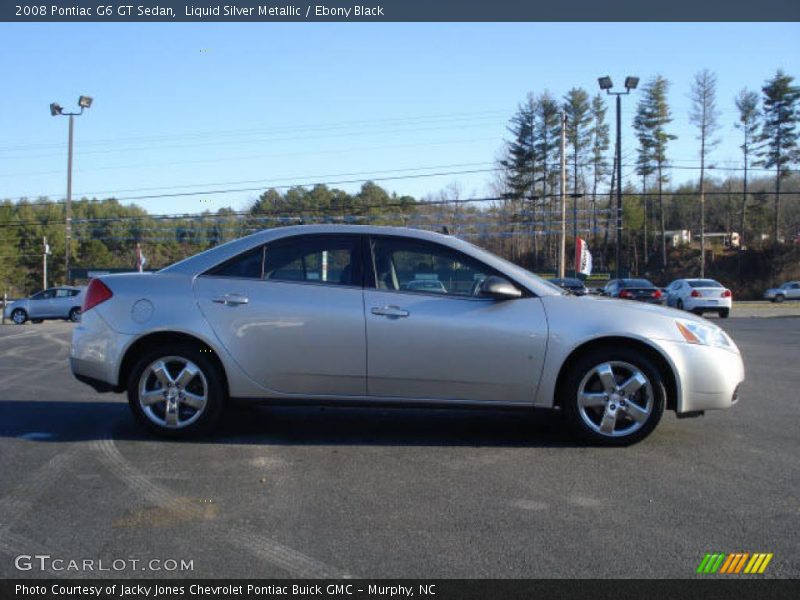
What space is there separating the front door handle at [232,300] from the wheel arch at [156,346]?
0.32 m

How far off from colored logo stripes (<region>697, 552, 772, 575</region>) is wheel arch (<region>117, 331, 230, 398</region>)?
3.48 m

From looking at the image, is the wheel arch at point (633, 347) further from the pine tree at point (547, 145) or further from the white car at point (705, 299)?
the pine tree at point (547, 145)

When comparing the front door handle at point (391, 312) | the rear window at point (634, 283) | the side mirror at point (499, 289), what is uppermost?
the side mirror at point (499, 289)

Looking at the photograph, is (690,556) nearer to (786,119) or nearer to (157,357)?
(157,357)

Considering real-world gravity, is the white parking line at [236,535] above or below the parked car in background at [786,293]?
above

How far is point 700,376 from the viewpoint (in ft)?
17.4

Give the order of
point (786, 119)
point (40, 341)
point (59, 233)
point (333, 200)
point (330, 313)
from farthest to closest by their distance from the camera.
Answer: point (59, 233), point (786, 119), point (333, 200), point (40, 341), point (330, 313)

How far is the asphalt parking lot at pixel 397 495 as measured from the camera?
3.40 metres

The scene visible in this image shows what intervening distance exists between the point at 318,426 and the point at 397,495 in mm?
2003

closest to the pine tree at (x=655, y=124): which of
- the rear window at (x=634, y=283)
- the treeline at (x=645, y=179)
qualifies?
the treeline at (x=645, y=179)

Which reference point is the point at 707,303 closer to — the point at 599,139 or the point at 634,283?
the point at 634,283

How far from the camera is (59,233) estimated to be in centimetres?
7762

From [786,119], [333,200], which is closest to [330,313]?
[333,200]
